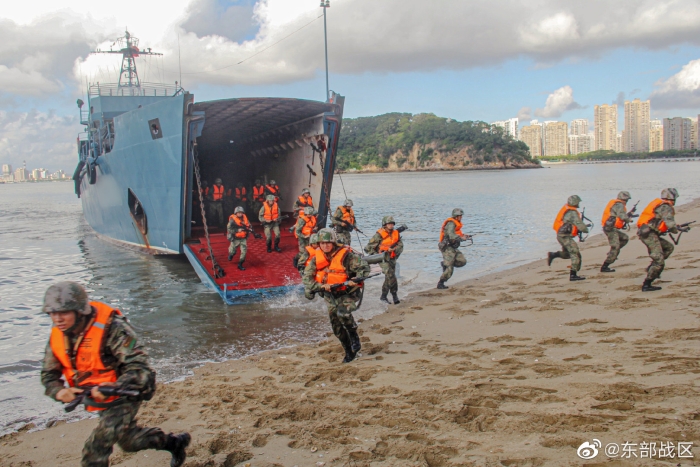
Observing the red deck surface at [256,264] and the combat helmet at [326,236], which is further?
the red deck surface at [256,264]

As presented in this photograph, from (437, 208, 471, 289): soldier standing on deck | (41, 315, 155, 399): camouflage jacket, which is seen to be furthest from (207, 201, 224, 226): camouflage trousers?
(41, 315, 155, 399): camouflage jacket

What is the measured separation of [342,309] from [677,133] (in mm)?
226241

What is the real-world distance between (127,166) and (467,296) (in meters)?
11.6

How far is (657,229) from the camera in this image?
852 cm

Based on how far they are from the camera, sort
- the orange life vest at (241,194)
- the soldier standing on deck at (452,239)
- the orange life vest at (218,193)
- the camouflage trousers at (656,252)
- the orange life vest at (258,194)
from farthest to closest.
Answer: the orange life vest at (241,194)
the orange life vest at (258,194)
the orange life vest at (218,193)
the soldier standing on deck at (452,239)
the camouflage trousers at (656,252)

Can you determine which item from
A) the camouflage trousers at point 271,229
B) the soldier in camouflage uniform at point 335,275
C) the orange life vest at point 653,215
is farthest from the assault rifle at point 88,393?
the camouflage trousers at point 271,229

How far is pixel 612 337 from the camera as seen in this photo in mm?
6328

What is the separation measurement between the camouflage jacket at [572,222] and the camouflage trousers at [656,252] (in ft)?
3.85

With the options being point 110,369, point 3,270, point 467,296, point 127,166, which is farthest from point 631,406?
point 3,270

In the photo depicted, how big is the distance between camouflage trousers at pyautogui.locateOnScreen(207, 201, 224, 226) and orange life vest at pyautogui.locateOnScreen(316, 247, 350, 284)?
1185 cm

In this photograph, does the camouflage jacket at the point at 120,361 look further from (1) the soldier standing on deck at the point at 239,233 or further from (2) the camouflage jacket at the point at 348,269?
(1) the soldier standing on deck at the point at 239,233

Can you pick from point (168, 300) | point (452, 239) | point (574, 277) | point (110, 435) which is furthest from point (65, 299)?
point (574, 277)

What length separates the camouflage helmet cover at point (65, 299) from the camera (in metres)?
2.99

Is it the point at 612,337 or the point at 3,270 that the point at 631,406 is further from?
the point at 3,270
